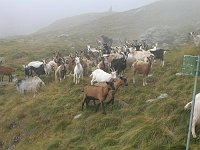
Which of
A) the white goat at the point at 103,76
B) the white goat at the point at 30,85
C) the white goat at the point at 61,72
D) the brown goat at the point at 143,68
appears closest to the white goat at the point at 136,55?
the white goat at the point at 61,72

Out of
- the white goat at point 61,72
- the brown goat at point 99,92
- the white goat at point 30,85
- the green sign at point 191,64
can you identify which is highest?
the green sign at point 191,64

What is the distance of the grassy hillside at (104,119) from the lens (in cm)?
1564

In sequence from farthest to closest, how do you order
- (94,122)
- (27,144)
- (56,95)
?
1. (56,95)
2. (27,144)
3. (94,122)

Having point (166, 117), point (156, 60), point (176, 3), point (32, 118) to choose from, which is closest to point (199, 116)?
point (166, 117)

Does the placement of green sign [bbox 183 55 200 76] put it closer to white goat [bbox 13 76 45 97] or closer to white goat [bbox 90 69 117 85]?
white goat [bbox 90 69 117 85]

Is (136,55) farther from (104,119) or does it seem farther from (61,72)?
(104,119)

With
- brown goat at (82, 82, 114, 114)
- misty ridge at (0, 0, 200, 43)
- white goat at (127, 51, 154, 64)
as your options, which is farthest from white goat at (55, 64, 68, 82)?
misty ridge at (0, 0, 200, 43)

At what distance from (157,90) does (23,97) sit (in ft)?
32.2

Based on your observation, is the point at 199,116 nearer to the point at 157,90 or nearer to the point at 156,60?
the point at 157,90

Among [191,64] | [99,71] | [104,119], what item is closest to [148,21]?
[99,71]

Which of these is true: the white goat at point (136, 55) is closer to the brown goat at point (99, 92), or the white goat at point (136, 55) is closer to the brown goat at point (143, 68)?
the brown goat at point (143, 68)

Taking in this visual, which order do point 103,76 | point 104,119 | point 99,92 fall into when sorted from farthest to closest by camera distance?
point 103,76 < point 99,92 < point 104,119

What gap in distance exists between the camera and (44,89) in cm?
2858

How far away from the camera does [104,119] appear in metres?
18.9
